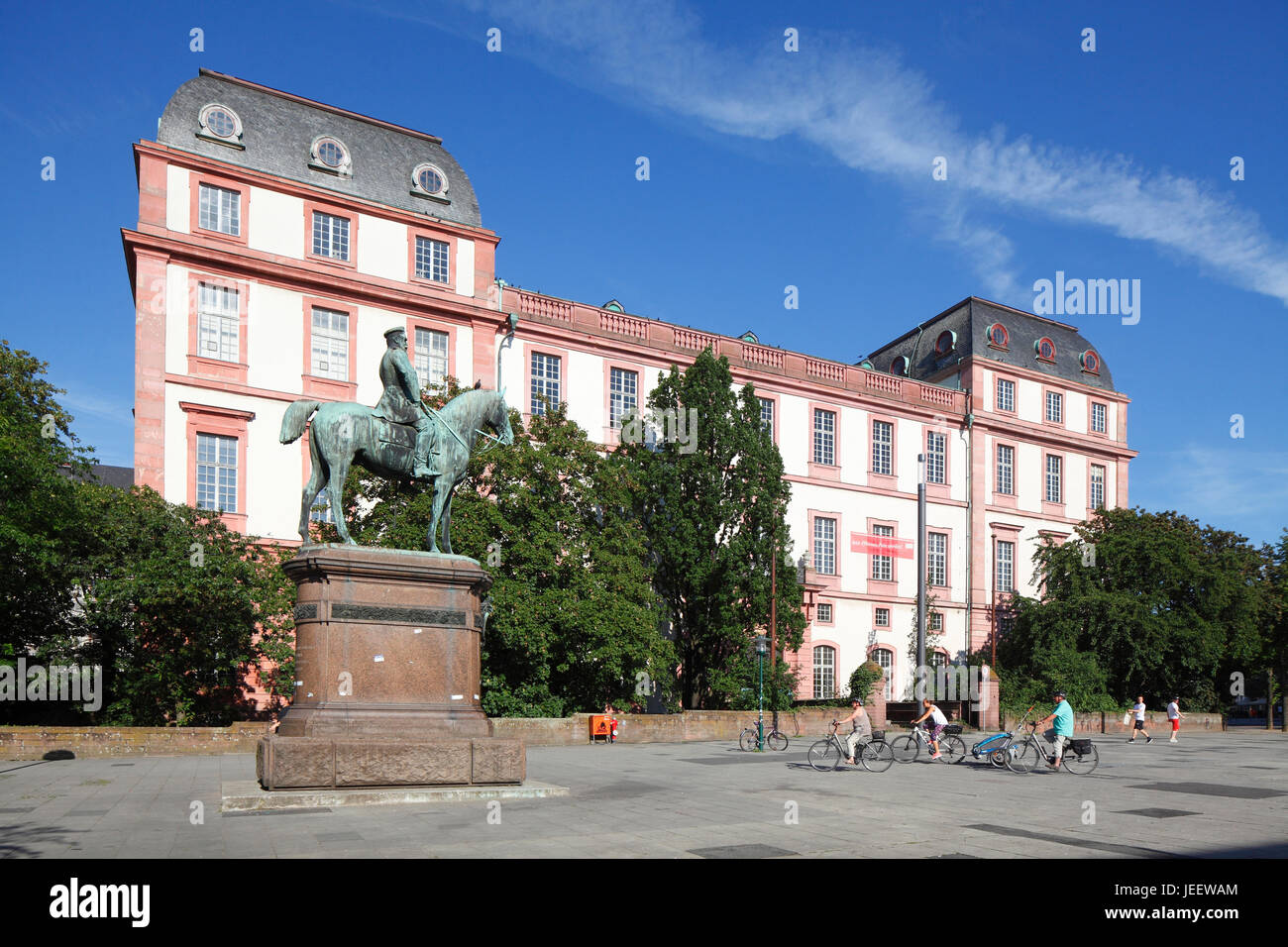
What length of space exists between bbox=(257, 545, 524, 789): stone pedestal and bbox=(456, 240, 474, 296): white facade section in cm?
2624

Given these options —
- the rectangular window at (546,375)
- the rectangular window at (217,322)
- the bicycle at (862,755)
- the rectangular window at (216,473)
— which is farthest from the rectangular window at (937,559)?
the rectangular window at (217,322)

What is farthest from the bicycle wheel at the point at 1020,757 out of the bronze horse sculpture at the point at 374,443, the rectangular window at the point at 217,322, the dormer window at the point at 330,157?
the dormer window at the point at 330,157

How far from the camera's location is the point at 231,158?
35250 millimetres

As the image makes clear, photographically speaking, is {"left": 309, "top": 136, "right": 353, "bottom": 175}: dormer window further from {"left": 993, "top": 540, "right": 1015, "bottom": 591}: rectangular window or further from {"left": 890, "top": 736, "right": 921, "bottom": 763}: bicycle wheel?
{"left": 993, "top": 540, "right": 1015, "bottom": 591}: rectangular window

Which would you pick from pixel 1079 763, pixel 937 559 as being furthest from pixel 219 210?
pixel 937 559

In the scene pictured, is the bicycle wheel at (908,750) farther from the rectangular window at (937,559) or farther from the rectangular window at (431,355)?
the rectangular window at (937,559)

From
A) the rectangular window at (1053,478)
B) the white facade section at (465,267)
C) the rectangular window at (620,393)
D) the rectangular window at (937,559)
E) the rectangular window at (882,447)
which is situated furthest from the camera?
the rectangular window at (1053,478)

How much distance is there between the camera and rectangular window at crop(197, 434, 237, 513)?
33.4m

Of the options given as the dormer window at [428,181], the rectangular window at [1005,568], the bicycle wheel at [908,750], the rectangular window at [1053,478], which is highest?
the dormer window at [428,181]

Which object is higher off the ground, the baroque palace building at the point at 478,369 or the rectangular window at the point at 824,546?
the baroque palace building at the point at 478,369

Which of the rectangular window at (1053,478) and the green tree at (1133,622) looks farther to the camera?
the rectangular window at (1053,478)

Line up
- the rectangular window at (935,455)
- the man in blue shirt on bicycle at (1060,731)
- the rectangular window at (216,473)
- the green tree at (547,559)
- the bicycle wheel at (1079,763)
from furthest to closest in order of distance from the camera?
the rectangular window at (935,455)
the rectangular window at (216,473)
the green tree at (547,559)
the bicycle wheel at (1079,763)
the man in blue shirt on bicycle at (1060,731)

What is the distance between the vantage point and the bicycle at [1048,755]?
2094cm
